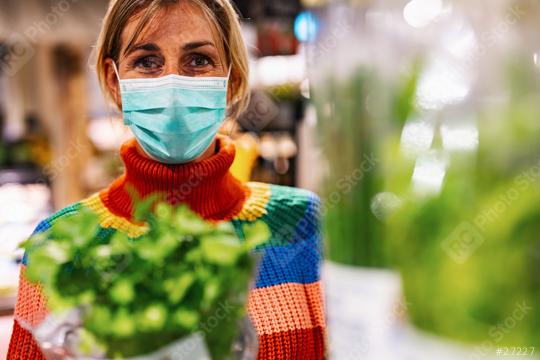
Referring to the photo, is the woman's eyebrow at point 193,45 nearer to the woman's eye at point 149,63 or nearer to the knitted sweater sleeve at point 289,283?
the woman's eye at point 149,63

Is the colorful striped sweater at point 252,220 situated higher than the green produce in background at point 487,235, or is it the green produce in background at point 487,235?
the green produce in background at point 487,235

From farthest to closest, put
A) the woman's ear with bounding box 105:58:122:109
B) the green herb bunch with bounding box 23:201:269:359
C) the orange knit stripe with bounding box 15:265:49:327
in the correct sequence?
1. the woman's ear with bounding box 105:58:122:109
2. the orange knit stripe with bounding box 15:265:49:327
3. the green herb bunch with bounding box 23:201:269:359

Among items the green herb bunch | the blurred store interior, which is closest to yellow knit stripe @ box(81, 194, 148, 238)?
the green herb bunch

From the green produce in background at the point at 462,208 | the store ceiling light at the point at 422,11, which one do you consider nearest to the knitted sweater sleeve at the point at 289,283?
the green produce in background at the point at 462,208

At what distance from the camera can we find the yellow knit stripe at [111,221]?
105 cm

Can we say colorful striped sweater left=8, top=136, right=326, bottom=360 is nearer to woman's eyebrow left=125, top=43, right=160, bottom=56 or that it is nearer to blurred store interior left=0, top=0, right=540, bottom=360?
woman's eyebrow left=125, top=43, right=160, bottom=56

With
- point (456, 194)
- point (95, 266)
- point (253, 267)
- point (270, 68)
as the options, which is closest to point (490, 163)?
point (456, 194)

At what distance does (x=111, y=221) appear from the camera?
3.65ft

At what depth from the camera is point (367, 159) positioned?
57 cm

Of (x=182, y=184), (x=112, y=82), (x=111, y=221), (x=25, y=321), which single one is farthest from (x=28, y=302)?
(x=112, y=82)

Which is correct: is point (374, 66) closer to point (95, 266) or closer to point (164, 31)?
point (95, 266)

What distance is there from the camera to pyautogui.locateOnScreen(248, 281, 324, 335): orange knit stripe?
1090mm

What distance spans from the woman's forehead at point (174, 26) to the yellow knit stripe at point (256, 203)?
1.17 feet

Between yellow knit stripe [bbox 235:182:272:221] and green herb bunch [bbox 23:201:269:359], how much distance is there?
1.69 feet
